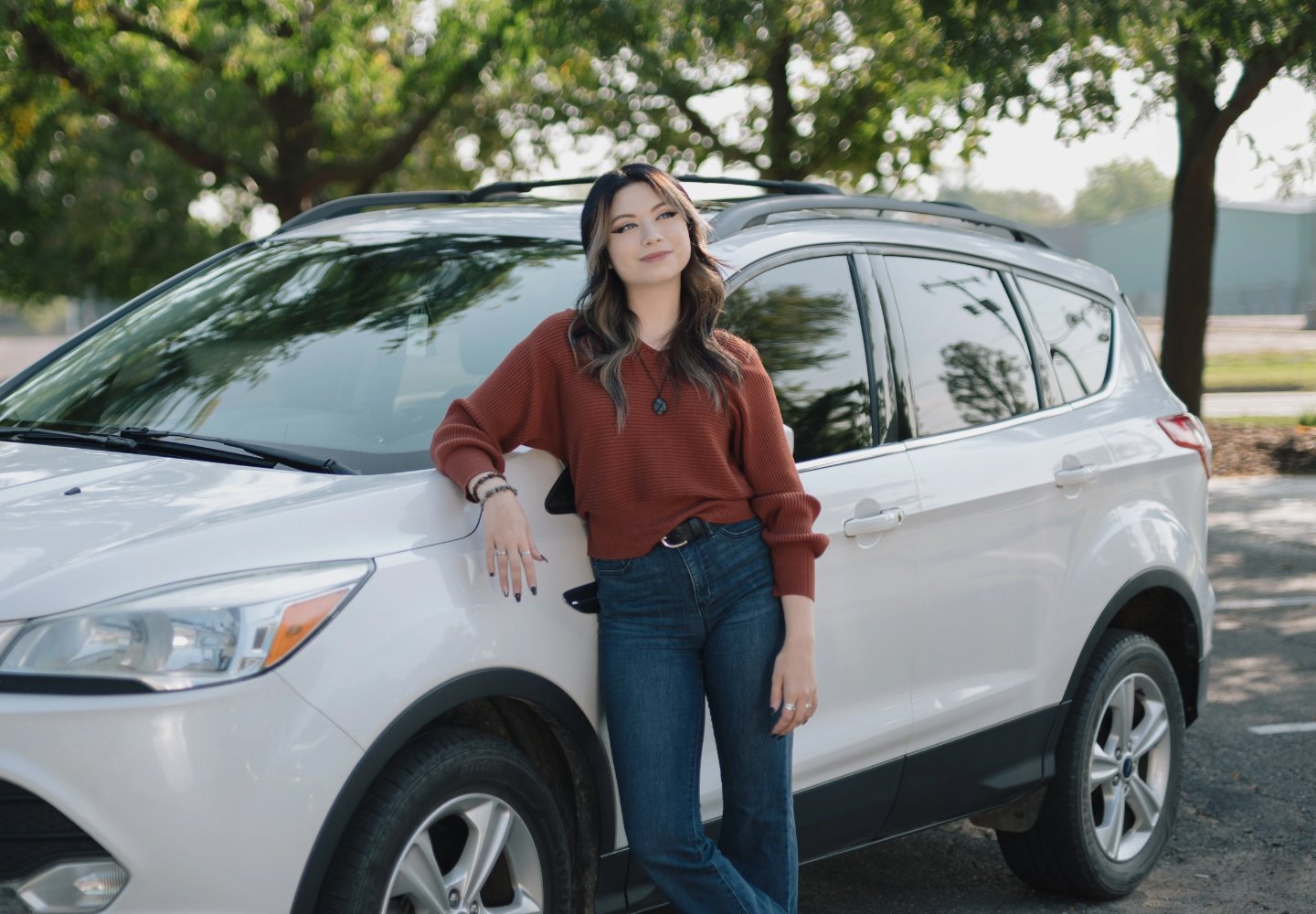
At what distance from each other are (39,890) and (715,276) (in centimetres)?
166

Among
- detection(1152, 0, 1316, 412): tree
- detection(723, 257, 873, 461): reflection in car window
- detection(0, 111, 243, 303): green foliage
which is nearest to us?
detection(723, 257, 873, 461): reflection in car window

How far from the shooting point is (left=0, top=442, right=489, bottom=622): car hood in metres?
2.54

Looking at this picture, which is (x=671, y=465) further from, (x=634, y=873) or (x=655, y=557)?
(x=634, y=873)

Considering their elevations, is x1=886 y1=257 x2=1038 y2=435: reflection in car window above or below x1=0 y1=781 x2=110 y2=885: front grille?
above

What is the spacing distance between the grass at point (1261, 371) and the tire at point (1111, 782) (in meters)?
19.1

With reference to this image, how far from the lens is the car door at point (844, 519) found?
141 inches

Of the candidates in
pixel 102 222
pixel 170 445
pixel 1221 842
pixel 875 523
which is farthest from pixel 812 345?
pixel 102 222

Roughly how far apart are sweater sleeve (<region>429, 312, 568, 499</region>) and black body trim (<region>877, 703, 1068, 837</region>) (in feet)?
4.50

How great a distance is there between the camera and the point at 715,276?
3.24 metres

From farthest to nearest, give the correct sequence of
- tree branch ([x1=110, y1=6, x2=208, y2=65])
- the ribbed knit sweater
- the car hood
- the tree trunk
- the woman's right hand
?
tree branch ([x1=110, y1=6, x2=208, y2=65]), the tree trunk, the ribbed knit sweater, the woman's right hand, the car hood

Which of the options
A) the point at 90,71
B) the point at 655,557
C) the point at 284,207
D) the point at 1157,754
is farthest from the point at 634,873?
the point at 284,207

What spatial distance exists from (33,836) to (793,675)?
1384 mm

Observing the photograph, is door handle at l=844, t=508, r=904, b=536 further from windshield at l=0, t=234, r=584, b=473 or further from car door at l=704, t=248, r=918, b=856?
windshield at l=0, t=234, r=584, b=473

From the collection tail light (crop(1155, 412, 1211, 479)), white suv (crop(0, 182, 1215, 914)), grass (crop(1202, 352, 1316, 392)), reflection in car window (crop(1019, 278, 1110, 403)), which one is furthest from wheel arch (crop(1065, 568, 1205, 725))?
grass (crop(1202, 352, 1316, 392))
